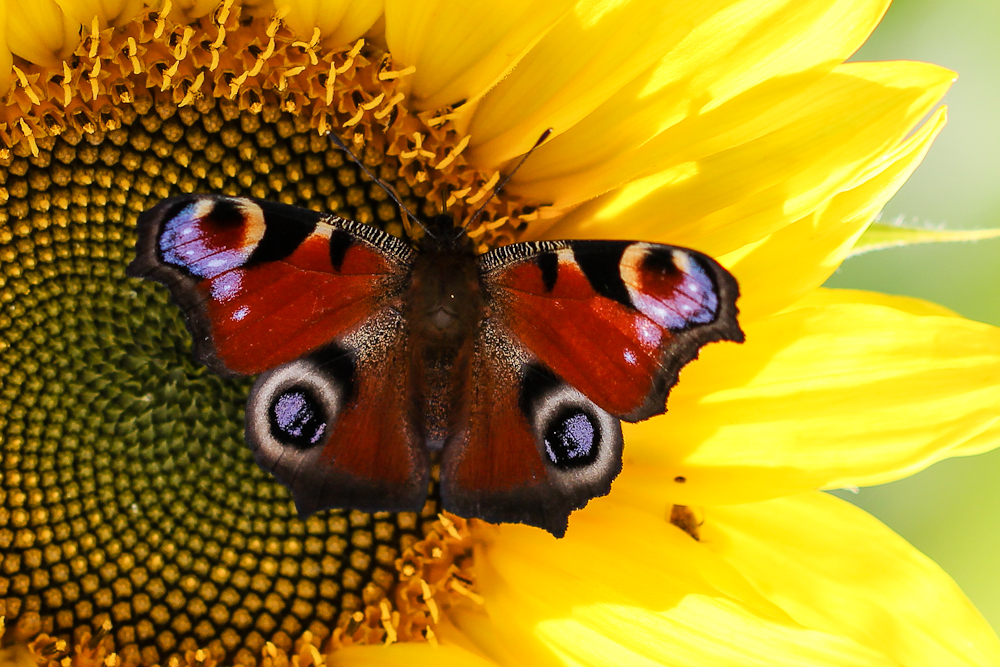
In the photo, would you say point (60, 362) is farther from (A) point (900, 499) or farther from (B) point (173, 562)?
(A) point (900, 499)

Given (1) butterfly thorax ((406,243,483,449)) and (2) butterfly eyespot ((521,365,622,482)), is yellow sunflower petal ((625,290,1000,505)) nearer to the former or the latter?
(2) butterfly eyespot ((521,365,622,482))

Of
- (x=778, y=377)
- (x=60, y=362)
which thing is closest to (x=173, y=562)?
(x=60, y=362)

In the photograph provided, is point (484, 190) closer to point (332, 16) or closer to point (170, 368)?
point (332, 16)

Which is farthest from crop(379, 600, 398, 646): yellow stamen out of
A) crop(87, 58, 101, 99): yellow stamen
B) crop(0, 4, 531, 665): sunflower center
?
crop(87, 58, 101, 99): yellow stamen

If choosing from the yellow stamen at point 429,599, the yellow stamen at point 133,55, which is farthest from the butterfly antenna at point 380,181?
the yellow stamen at point 429,599

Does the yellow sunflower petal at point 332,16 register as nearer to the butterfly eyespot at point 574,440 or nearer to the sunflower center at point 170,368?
the sunflower center at point 170,368

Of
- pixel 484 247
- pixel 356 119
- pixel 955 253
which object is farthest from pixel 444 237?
pixel 955 253

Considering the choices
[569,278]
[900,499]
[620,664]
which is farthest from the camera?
[900,499]
